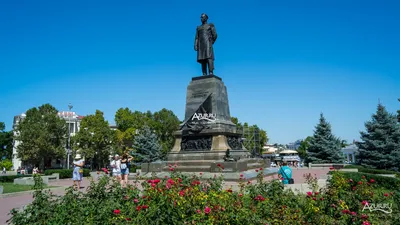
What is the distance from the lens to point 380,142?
2686cm

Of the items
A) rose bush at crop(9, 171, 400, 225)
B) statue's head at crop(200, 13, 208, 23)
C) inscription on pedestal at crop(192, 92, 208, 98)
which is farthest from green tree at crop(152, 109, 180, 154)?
rose bush at crop(9, 171, 400, 225)

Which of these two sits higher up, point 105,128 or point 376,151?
point 105,128

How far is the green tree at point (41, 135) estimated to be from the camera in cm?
4206

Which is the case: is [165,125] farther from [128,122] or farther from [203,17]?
[203,17]

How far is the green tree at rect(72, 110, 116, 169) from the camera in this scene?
43250 mm

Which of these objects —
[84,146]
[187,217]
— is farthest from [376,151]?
[84,146]

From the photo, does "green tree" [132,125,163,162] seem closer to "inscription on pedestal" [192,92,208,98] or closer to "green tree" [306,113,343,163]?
"green tree" [306,113,343,163]

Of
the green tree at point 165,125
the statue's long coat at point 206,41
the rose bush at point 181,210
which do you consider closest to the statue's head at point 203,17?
the statue's long coat at point 206,41

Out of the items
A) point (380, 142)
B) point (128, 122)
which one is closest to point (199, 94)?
point (380, 142)

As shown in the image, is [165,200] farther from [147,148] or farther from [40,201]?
[147,148]

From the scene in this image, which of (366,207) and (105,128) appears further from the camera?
(105,128)

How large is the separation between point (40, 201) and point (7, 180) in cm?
1792

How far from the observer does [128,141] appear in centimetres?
4881

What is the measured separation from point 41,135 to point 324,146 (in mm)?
36094
